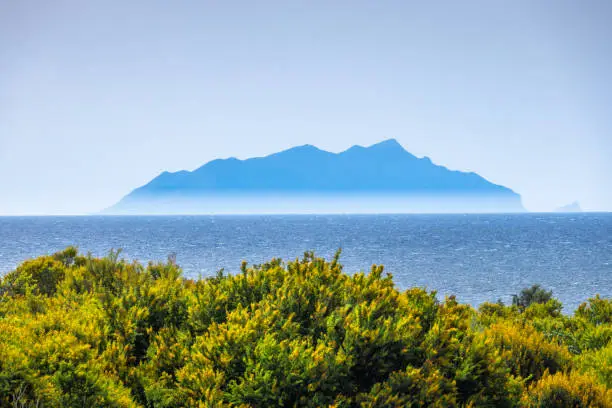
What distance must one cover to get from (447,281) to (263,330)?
47.9 m

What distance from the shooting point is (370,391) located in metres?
4.37

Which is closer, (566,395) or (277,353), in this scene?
(277,353)

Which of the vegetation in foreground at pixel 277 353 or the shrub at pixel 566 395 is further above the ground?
the vegetation in foreground at pixel 277 353

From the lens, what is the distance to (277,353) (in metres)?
4.48

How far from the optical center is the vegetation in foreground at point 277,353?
4348 mm

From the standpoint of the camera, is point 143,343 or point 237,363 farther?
point 143,343

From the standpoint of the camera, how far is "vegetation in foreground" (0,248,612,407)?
435cm

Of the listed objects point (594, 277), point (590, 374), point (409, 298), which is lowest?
point (594, 277)

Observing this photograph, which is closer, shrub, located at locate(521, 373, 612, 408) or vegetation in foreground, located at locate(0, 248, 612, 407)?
vegetation in foreground, located at locate(0, 248, 612, 407)

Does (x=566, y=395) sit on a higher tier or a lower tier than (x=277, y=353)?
lower

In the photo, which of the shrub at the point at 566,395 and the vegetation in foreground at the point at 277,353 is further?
the shrub at the point at 566,395

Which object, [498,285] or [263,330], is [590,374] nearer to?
[263,330]

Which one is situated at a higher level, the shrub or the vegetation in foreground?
the vegetation in foreground

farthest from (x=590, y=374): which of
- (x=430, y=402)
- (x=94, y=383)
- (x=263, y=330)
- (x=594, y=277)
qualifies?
(x=594, y=277)
